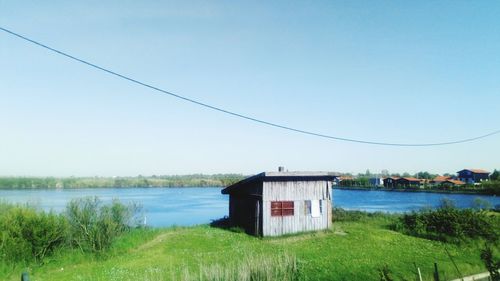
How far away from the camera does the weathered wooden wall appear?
1092 inches

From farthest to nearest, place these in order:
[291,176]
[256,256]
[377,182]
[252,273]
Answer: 1. [377,182]
2. [291,176]
3. [256,256]
4. [252,273]

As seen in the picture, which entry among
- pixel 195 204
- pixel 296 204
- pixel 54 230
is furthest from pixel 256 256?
pixel 195 204

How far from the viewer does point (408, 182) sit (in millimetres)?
154375

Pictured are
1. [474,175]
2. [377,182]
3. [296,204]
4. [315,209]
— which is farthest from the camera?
[377,182]

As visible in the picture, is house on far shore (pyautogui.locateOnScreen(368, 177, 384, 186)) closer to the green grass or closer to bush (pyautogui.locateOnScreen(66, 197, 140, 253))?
the green grass

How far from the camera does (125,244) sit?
25.9 m

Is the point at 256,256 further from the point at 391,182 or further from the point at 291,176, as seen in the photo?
the point at 391,182

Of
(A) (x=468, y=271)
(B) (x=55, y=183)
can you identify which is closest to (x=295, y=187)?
(A) (x=468, y=271)

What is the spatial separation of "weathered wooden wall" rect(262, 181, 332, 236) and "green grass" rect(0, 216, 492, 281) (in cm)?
95

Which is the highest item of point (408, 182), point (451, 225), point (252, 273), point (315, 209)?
point (408, 182)

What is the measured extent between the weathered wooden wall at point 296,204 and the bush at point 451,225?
266 inches

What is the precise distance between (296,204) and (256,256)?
14735mm

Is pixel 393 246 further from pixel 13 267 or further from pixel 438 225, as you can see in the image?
pixel 13 267

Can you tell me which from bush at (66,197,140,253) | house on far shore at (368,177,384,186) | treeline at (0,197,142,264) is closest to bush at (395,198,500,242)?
bush at (66,197,140,253)
